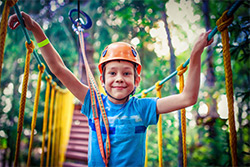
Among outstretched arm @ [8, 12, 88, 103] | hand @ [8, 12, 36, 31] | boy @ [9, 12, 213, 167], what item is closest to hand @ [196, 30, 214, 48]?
boy @ [9, 12, 213, 167]

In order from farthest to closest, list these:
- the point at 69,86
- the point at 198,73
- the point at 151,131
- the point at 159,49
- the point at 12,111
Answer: the point at 151,131 → the point at 159,49 → the point at 12,111 → the point at 69,86 → the point at 198,73

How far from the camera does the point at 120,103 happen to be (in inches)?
35.7

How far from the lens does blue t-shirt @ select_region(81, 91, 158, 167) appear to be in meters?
0.79

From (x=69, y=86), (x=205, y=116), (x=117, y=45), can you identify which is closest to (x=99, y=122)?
(x=69, y=86)

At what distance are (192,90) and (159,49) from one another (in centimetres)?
206

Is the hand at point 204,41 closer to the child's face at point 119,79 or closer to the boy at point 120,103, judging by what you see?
the boy at point 120,103

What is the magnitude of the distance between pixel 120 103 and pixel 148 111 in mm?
168

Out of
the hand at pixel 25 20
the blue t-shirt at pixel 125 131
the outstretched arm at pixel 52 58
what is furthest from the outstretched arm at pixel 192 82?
the hand at pixel 25 20

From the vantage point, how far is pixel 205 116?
9.01 ft

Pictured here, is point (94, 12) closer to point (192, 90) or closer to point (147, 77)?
point (147, 77)

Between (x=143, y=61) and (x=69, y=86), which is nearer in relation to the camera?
(x=69, y=86)

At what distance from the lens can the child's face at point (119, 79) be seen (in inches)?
32.4

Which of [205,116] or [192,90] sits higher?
[192,90]

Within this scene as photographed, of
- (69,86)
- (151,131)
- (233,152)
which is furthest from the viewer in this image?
(151,131)
